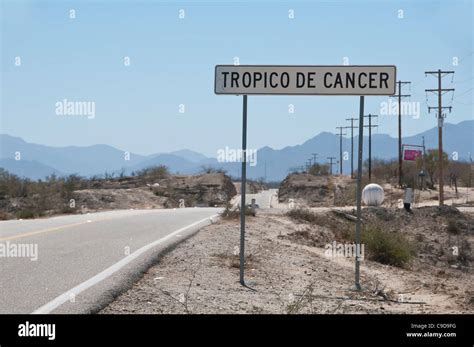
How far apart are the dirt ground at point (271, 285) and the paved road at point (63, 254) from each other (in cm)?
76

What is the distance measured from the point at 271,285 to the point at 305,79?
3207mm

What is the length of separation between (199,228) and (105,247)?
532 centimetres

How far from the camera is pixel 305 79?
10.6 meters

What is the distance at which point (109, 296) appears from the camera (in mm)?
8602

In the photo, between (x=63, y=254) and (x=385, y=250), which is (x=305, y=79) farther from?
(x=385, y=250)

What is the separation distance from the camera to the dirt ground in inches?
349

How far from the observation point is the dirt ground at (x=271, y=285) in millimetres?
8859

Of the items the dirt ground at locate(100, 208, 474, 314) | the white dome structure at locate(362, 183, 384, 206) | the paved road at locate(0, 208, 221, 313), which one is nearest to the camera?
the paved road at locate(0, 208, 221, 313)

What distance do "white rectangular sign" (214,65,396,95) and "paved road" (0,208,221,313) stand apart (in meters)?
3.33
